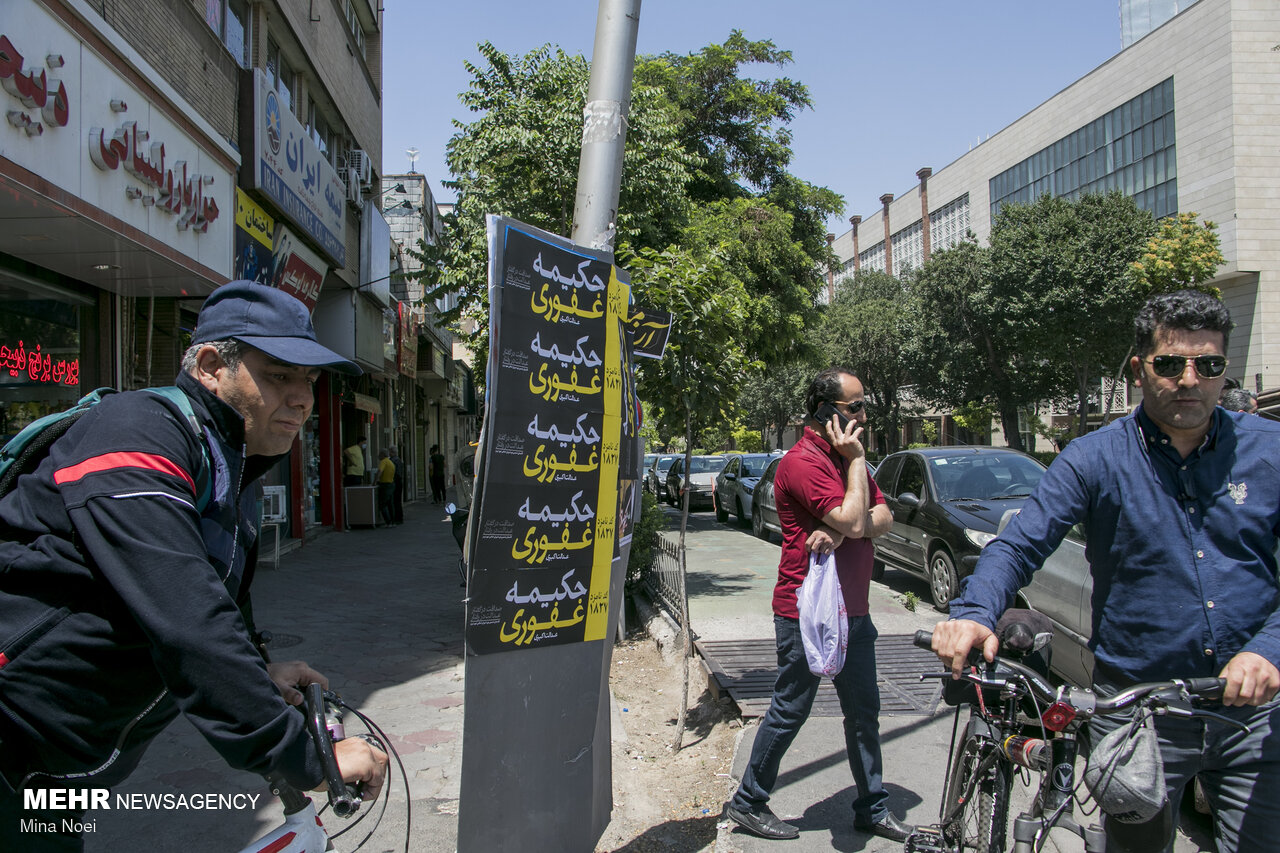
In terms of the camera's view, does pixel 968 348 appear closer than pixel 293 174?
No

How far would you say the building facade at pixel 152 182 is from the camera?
6.30m

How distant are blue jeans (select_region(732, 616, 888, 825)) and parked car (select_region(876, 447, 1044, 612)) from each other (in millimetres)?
4811

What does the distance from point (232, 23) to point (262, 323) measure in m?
11.3

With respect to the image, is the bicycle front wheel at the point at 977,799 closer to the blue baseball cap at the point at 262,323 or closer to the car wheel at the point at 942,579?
the blue baseball cap at the point at 262,323

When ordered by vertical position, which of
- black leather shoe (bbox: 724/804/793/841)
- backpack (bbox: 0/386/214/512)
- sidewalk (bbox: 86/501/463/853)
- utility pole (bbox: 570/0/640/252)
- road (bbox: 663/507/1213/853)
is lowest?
sidewalk (bbox: 86/501/463/853)

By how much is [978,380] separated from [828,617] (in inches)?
1335

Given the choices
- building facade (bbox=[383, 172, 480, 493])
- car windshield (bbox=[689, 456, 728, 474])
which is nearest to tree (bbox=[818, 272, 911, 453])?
car windshield (bbox=[689, 456, 728, 474])

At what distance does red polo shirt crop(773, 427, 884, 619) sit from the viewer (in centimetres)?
364

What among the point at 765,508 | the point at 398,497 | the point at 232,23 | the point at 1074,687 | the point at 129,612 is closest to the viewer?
the point at 129,612

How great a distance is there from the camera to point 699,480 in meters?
22.1

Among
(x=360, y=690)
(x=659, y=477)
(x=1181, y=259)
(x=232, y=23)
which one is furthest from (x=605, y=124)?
(x=1181, y=259)

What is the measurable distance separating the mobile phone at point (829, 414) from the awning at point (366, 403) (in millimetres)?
17075

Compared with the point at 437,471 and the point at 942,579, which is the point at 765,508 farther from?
the point at 437,471

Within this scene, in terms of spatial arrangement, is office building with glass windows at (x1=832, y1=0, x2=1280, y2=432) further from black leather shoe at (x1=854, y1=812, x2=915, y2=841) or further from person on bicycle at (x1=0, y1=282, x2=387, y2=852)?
person on bicycle at (x1=0, y1=282, x2=387, y2=852)
